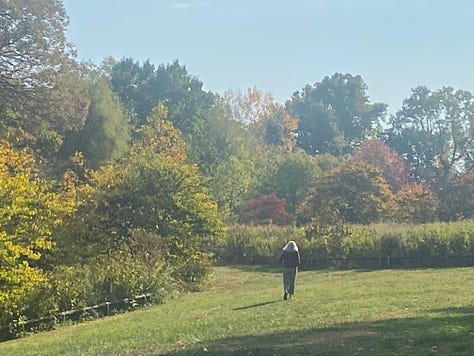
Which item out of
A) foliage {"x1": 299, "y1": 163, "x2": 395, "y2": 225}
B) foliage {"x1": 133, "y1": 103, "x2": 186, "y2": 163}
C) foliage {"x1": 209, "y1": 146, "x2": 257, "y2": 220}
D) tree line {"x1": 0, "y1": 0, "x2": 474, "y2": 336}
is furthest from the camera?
foliage {"x1": 209, "y1": 146, "x2": 257, "y2": 220}

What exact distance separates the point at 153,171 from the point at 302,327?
68.6 feet

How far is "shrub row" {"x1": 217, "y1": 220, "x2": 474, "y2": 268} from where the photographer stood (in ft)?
116

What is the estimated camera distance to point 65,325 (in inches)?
823

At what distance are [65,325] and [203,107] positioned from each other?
54.7m

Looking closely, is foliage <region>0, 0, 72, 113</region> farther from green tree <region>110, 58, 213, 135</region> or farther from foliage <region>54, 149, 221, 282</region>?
green tree <region>110, 58, 213, 135</region>

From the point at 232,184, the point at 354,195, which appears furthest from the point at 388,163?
the point at 354,195

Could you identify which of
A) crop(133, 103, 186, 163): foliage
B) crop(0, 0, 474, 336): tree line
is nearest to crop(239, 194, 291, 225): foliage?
crop(0, 0, 474, 336): tree line

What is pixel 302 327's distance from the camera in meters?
12.9

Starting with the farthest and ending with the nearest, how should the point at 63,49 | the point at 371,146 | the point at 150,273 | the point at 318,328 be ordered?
A: the point at 371,146 < the point at 63,49 < the point at 150,273 < the point at 318,328

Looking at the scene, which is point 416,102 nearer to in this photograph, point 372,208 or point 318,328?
point 372,208

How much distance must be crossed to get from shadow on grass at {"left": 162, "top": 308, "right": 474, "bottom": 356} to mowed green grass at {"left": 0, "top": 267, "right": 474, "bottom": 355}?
0.01 meters

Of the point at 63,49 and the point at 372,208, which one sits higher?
the point at 63,49

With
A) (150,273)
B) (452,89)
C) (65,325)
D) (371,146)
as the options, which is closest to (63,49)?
(150,273)

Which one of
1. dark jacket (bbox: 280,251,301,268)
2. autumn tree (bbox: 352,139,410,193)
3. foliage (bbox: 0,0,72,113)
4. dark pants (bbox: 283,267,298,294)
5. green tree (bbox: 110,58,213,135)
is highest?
green tree (bbox: 110,58,213,135)
